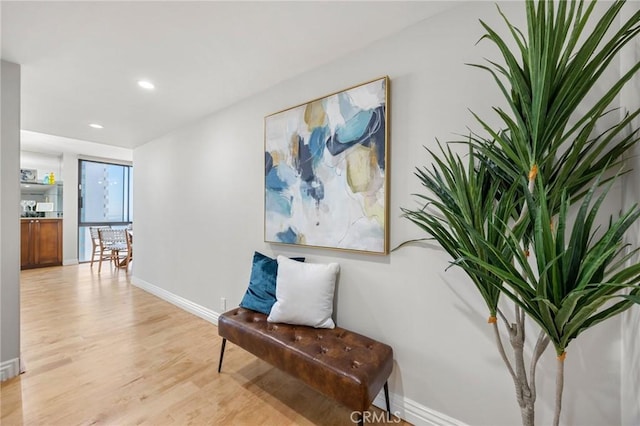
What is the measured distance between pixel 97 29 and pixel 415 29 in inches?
78.0

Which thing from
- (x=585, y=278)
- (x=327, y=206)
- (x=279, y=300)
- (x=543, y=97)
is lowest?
(x=279, y=300)

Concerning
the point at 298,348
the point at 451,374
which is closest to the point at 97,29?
the point at 298,348

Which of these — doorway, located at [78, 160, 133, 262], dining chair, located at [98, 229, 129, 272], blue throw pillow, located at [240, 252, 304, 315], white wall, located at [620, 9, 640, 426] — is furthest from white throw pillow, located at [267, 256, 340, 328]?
doorway, located at [78, 160, 133, 262]

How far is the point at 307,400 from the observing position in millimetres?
1810

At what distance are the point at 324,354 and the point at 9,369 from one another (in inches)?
94.7

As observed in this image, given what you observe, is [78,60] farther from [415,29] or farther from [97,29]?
[415,29]

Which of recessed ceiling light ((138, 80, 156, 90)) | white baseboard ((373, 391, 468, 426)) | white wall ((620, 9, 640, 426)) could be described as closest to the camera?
white wall ((620, 9, 640, 426))

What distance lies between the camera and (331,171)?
6.34ft

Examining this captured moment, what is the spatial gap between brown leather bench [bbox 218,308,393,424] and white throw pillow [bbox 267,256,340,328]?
6 cm

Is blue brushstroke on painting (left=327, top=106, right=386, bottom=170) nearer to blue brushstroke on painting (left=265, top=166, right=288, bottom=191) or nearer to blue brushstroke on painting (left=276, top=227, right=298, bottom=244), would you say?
blue brushstroke on painting (left=265, top=166, right=288, bottom=191)

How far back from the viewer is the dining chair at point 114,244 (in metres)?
5.41

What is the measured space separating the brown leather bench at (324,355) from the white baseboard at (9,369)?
5.16 ft

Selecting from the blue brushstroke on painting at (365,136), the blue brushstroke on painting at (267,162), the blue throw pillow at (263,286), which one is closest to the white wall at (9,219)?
the blue throw pillow at (263,286)

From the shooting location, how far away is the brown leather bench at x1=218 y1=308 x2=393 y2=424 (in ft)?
4.50
